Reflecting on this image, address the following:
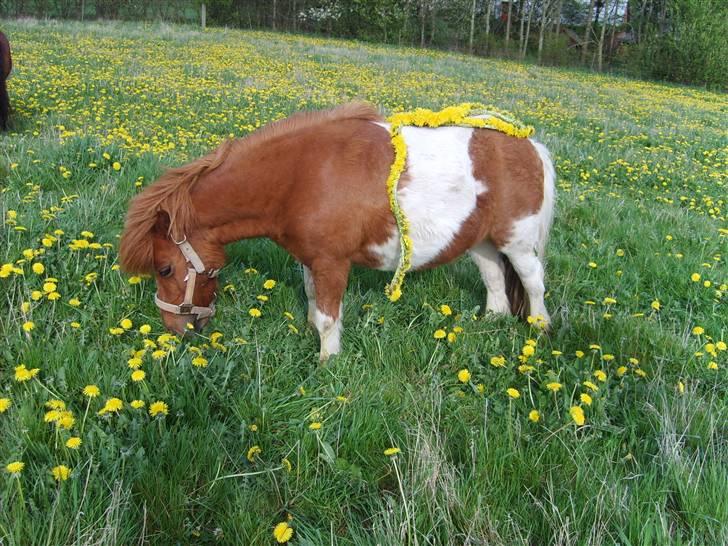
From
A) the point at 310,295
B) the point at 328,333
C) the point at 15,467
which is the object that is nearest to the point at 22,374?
the point at 15,467

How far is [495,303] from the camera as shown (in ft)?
14.1

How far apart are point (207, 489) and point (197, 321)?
4.70ft

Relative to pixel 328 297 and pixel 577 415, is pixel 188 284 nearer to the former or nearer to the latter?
pixel 328 297

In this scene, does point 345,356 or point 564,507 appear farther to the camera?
point 345,356

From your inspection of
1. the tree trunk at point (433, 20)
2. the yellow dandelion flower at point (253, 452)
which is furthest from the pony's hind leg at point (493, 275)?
the tree trunk at point (433, 20)

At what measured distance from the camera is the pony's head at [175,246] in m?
3.13

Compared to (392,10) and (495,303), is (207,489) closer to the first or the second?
(495,303)

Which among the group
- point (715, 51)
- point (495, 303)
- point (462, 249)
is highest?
point (715, 51)

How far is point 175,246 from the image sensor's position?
3223mm

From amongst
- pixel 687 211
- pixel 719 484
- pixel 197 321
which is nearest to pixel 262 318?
pixel 197 321

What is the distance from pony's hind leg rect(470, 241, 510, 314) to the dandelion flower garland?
892 millimetres

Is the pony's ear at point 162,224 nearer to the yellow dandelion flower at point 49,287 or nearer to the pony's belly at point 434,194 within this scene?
the yellow dandelion flower at point 49,287

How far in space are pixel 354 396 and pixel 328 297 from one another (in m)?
0.80

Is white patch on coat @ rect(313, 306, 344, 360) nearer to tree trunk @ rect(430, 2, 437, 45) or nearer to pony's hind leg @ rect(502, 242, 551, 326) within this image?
pony's hind leg @ rect(502, 242, 551, 326)
